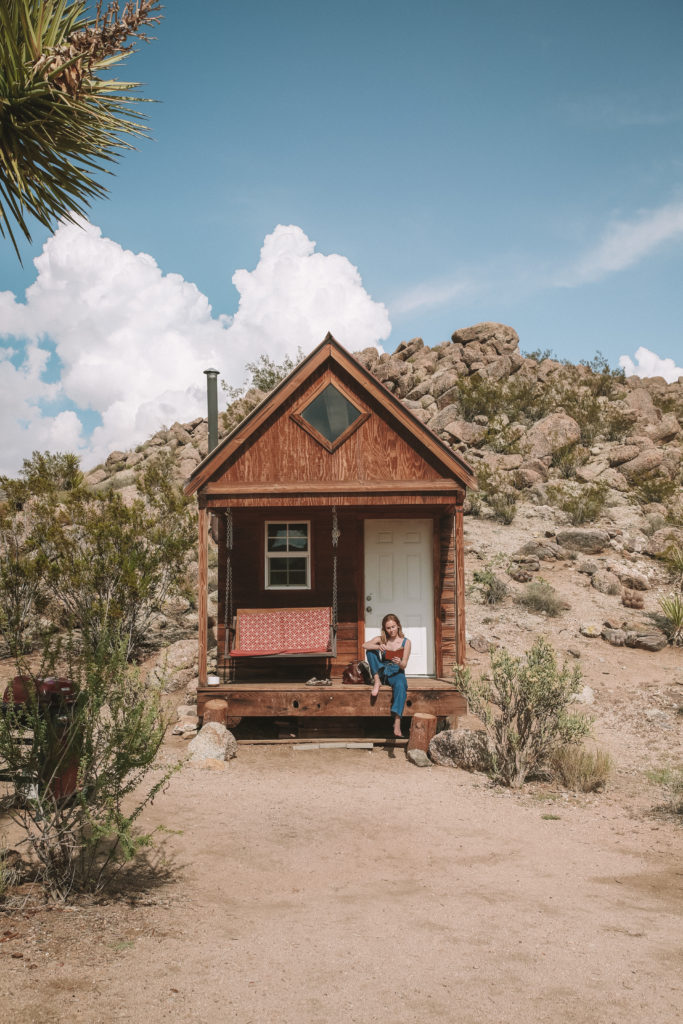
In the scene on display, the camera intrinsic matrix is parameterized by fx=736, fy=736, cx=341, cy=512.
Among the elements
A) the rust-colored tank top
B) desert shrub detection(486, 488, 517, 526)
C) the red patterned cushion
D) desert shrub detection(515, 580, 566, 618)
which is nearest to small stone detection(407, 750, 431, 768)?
the rust-colored tank top

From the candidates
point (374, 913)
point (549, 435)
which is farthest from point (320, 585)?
point (549, 435)

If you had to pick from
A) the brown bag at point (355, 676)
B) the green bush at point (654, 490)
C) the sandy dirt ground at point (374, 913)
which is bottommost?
the sandy dirt ground at point (374, 913)

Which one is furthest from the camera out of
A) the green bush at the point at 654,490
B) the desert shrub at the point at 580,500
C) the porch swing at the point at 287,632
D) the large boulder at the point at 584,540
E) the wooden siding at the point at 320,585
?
the green bush at the point at 654,490

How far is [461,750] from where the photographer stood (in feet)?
31.8

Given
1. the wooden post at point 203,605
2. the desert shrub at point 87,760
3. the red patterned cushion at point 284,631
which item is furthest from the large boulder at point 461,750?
the desert shrub at point 87,760

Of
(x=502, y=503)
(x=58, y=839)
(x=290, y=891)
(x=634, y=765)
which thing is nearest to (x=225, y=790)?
(x=290, y=891)

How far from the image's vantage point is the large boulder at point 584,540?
71.1 feet

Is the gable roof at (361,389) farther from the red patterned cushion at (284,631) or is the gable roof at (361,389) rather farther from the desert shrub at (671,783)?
the desert shrub at (671,783)

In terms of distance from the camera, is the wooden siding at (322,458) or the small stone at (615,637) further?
the small stone at (615,637)

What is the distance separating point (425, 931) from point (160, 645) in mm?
13265

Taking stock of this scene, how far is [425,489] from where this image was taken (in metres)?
11.3

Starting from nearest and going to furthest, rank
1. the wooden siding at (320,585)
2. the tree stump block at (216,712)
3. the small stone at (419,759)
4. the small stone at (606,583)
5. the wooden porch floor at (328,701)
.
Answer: the small stone at (419,759) < the tree stump block at (216,712) < the wooden porch floor at (328,701) < the wooden siding at (320,585) < the small stone at (606,583)

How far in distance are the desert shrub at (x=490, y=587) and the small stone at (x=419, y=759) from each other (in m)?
8.68

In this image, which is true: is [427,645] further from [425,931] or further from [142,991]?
[142,991]
